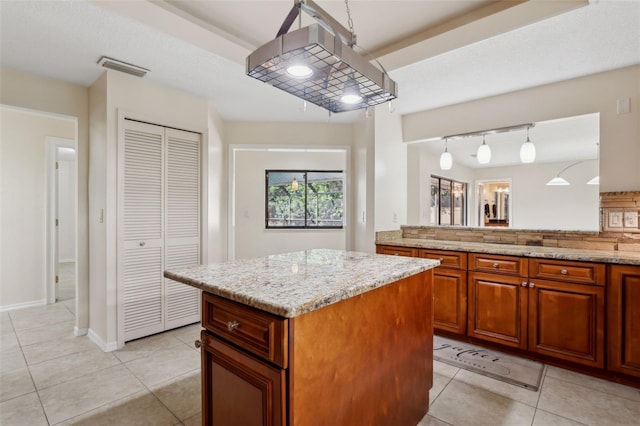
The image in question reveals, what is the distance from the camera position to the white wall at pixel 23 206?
146 inches

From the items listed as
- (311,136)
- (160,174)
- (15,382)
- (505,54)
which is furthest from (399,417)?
(311,136)

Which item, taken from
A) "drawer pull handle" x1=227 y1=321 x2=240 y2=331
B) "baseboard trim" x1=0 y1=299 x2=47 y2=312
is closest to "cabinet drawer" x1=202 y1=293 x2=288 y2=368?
"drawer pull handle" x1=227 y1=321 x2=240 y2=331

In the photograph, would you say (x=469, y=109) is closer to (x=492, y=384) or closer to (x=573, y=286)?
(x=573, y=286)

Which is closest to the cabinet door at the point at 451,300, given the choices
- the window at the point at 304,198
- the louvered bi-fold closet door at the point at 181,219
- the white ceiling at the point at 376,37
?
the white ceiling at the point at 376,37

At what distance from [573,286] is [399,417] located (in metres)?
1.69

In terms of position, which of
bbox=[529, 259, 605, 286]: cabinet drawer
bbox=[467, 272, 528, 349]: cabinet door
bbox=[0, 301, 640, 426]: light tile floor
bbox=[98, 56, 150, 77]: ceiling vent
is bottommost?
bbox=[0, 301, 640, 426]: light tile floor

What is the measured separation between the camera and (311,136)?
4.12 m

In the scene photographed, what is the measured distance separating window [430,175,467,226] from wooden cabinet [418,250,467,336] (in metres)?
1.76

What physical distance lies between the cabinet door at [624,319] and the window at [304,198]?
395 cm

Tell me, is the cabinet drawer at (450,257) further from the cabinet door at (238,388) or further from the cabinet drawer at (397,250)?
the cabinet door at (238,388)

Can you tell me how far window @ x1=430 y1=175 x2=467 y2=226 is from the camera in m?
4.56

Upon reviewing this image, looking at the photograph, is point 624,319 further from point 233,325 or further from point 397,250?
point 233,325

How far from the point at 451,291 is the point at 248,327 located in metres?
2.26

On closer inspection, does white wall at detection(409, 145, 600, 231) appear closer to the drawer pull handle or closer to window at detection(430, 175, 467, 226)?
window at detection(430, 175, 467, 226)
